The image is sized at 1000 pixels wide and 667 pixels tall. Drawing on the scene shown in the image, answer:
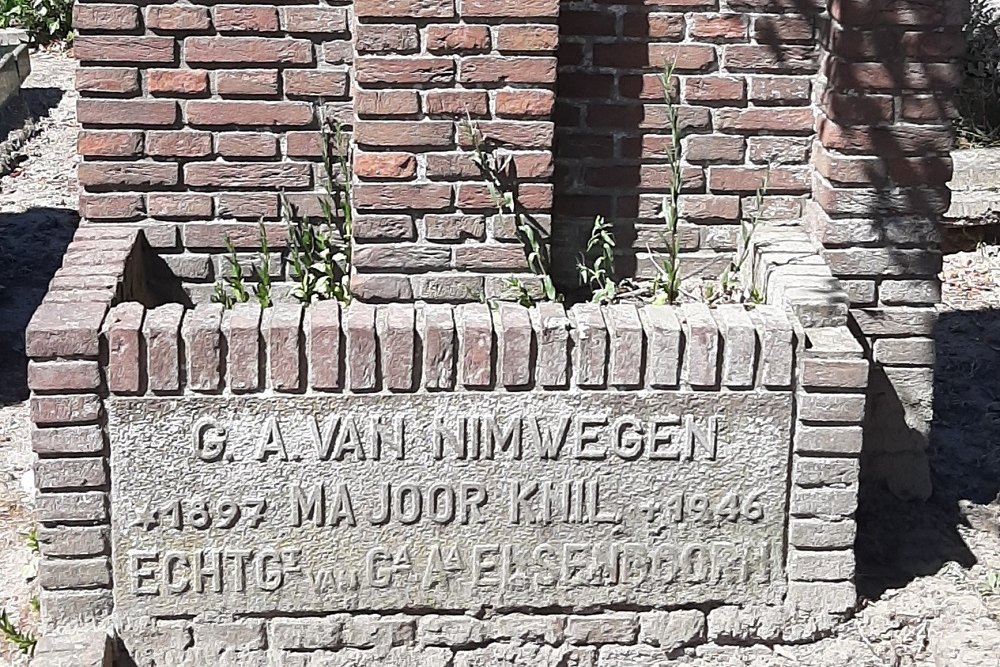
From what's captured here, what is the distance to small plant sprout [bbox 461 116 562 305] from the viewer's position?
151 inches

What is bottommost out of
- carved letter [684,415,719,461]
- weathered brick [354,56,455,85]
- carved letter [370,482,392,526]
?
carved letter [370,482,392,526]

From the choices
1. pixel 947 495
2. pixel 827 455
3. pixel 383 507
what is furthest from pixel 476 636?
pixel 947 495

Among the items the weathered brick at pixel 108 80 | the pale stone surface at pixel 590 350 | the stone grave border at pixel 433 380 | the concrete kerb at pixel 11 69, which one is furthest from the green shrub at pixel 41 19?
the pale stone surface at pixel 590 350

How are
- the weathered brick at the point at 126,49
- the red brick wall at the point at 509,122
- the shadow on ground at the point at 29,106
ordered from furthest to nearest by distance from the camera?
1. the shadow on ground at the point at 29,106
2. the weathered brick at the point at 126,49
3. the red brick wall at the point at 509,122

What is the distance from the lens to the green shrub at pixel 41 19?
10688mm

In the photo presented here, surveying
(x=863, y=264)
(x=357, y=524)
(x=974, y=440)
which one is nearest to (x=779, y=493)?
(x=863, y=264)

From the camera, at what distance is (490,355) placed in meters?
3.47

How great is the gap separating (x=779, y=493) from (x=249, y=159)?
173 centimetres

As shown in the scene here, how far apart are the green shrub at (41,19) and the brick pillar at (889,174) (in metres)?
7.95

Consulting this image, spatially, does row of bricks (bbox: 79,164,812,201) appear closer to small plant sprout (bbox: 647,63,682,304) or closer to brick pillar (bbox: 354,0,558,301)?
small plant sprout (bbox: 647,63,682,304)

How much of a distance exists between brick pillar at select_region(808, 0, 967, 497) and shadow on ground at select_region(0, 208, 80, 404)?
9.83ft

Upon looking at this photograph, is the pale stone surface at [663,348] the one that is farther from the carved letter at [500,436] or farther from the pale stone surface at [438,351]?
the pale stone surface at [438,351]

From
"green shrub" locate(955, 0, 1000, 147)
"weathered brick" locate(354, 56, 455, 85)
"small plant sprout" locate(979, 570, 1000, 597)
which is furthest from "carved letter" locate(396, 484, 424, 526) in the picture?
"green shrub" locate(955, 0, 1000, 147)

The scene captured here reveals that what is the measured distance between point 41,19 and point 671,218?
804 cm
